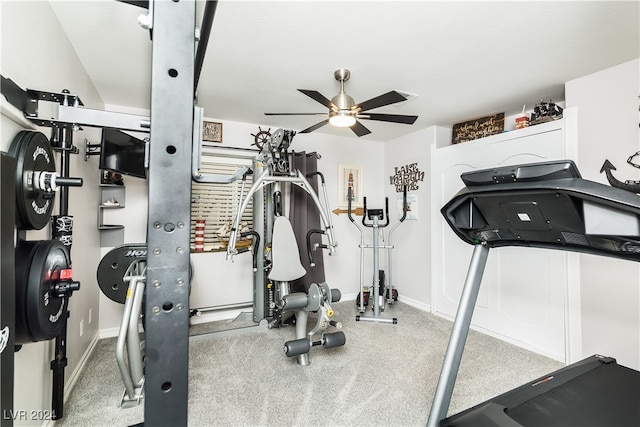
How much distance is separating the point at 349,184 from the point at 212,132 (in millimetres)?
1934

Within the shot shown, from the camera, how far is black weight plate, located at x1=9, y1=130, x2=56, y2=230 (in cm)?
111

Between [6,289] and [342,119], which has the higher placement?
[342,119]

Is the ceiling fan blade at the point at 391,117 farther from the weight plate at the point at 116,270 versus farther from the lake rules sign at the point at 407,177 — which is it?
the weight plate at the point at 116,270

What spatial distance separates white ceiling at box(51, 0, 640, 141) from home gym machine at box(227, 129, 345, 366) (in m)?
0.70

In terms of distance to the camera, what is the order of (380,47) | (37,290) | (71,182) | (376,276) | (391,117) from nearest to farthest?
(37,290) → (71,182) → (380,47) → (391,117) → (376,276)

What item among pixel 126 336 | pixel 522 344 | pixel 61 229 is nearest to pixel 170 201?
pixel 61 229

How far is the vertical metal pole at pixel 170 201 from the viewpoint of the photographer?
604 millimetres

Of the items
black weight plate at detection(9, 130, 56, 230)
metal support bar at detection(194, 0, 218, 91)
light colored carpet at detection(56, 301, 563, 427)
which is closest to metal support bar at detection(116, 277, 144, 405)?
light colored carpet at detection(56, 301, 563, 427)

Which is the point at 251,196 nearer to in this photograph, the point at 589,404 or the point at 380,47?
the point at 380,47

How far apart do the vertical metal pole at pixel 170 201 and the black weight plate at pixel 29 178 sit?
0.91m

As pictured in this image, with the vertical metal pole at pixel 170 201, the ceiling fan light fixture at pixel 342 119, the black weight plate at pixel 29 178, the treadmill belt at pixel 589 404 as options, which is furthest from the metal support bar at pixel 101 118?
the treadmill belt at pixel 589 404

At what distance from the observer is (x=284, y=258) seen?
2.78 metres

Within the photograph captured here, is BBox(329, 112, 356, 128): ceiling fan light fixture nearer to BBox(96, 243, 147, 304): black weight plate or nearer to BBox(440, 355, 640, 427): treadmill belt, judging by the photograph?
BBox(96, 243, 147, 304): black weight plate

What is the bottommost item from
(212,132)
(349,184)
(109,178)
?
(109,178)
